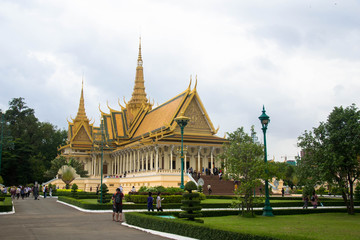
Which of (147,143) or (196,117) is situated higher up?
(196,117)

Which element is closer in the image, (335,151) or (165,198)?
(335,151)

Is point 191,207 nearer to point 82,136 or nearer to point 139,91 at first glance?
point 139,91

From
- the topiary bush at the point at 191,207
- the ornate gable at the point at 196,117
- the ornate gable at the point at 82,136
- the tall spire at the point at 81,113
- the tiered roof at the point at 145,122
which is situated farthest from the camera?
the tall spire at the point at 81,113

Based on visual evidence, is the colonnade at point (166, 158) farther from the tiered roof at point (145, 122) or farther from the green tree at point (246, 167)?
the green tree at point (246, 167)

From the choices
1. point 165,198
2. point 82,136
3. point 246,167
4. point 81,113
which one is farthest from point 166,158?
point 81,113

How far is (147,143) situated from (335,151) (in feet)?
85.9

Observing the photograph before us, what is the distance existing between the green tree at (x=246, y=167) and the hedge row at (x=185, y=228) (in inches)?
232

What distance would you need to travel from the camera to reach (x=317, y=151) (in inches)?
768

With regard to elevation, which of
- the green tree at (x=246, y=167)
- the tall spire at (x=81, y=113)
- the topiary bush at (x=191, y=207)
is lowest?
the topiary bush at (x=191, y=207)

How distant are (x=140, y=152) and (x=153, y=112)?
7778mm

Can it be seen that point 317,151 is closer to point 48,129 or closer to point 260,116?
point 260,116

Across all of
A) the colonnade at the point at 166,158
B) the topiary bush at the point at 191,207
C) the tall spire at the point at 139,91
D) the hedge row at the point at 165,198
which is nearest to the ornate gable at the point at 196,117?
the colonnade at the point at 166,158

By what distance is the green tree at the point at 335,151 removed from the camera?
18.8 metres

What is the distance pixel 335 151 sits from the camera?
1928 cm
